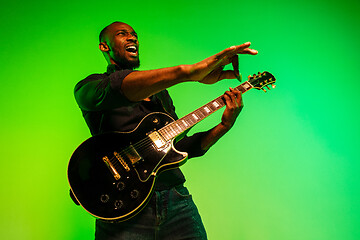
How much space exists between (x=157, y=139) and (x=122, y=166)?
0.19m

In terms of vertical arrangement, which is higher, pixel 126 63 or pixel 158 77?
pixel 126 63

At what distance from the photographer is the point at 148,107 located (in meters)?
1.23

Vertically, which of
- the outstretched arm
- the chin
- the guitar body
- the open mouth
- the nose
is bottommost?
the guitar body

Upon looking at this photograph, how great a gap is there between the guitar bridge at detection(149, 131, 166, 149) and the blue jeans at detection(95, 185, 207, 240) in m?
0.20

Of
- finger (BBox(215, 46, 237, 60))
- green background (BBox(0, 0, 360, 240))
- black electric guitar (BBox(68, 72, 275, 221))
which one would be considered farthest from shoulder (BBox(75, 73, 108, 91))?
green background (BBox(0, 0, 360, 240))

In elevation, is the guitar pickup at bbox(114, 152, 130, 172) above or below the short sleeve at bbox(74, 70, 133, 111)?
below

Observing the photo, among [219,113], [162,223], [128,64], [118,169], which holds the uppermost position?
[128,64]

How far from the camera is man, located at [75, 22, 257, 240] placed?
2.58 feet

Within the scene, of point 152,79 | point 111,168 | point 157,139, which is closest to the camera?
point 152,79

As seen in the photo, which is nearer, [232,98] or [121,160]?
[121,160]

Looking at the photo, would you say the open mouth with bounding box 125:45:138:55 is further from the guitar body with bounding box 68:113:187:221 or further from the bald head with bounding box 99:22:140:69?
the guitar body with bounding box 68:113:187:221

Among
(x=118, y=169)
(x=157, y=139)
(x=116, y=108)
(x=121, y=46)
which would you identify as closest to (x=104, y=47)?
(x=121, y=46)

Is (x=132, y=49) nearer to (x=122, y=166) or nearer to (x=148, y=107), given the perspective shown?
(x=148, y=107)
